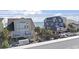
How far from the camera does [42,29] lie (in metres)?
1.89

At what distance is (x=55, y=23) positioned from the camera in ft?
6.25

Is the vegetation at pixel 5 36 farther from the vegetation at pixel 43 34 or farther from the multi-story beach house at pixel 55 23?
the multi-story beach house at pixel 55 23

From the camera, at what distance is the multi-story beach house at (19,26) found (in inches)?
72.7

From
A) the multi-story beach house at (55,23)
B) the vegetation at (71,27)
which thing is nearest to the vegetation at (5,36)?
the multi-story beach house at (55,23)

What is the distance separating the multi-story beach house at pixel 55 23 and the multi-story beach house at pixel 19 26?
165 mm

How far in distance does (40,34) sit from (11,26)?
1.11ft

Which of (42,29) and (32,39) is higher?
(42,29)

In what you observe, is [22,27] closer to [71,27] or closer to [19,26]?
[19,26]

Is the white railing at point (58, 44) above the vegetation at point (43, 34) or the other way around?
the other way around

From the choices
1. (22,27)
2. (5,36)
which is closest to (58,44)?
(22,27)
